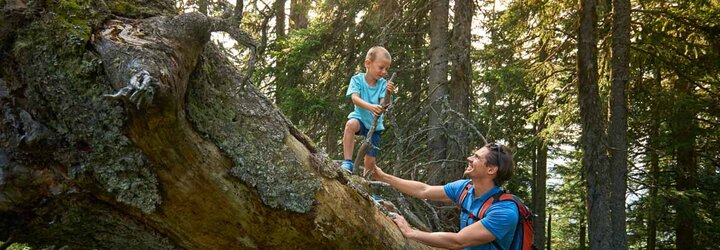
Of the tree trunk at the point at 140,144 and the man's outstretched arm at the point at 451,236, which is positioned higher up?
the tree trunk at the point at 140,144

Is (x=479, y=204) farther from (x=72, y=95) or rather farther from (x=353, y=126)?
(x=72, y=95)

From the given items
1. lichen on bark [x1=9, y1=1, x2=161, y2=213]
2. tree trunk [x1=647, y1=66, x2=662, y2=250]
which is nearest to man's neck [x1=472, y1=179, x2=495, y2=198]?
lichen on bark [x1=9, y1=1, x2=161, y2=213]

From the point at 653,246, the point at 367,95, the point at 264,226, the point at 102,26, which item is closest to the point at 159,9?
the point at 102,26

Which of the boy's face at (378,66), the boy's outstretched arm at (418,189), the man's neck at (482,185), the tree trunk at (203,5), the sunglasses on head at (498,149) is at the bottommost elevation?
the boy's outstretched arm at (418,189)

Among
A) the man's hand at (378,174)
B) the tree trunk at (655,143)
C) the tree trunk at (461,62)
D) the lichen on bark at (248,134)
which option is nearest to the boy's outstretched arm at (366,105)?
the man's hand at (378,174)

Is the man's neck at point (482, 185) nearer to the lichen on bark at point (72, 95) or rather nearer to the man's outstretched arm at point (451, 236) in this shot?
the man's outstretched arm at point (451, 236)

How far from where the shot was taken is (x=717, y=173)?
13445 mm

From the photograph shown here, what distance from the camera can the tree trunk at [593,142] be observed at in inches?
347

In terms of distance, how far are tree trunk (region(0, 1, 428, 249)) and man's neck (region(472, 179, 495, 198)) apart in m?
1.54

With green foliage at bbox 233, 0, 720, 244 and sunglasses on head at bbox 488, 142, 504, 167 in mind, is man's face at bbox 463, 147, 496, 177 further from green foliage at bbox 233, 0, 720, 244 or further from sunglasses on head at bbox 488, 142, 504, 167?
green foliage at bbox 233, 0, 720, 244

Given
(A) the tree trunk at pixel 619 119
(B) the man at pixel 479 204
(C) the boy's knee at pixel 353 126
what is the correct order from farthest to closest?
(A) the tree trunk at pixel 619 119 → (C) the boy's knee at pixel 353 126 → (B) the man at pixel 479 204

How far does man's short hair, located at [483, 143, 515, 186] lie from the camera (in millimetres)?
3549

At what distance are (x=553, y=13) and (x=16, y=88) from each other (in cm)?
1016

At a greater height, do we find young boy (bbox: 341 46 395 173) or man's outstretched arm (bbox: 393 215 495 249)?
young boy (bbox: 341 46 395 173)
